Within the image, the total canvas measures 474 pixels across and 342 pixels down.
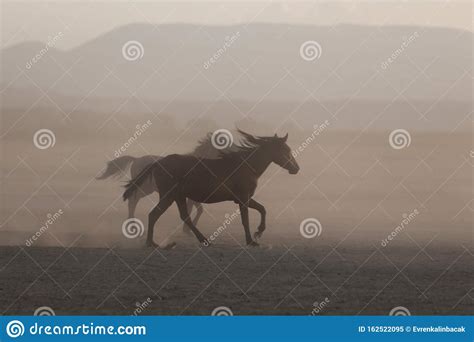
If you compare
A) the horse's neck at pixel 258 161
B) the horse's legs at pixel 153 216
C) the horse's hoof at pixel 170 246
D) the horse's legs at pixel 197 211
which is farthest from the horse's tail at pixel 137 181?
the horse's neck at pixel 258 161

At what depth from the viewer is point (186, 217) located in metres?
10.9

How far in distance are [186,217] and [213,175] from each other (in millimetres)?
663

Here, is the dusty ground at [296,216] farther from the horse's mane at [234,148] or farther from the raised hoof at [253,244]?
the horse's mane at [234,148]

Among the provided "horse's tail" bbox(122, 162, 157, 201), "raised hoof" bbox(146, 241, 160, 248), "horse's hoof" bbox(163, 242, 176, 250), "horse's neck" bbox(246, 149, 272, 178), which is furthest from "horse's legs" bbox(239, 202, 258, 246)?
"horse's tail" bbox(122, 162, 157, 201)

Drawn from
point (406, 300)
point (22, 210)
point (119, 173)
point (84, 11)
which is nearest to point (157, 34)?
Answer: point (84, 11)

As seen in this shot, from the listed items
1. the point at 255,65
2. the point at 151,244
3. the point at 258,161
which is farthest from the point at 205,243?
the point at 255,65

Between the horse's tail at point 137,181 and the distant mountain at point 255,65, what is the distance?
909 mm

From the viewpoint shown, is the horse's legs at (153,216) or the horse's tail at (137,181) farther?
the horse's tail at (137,181)

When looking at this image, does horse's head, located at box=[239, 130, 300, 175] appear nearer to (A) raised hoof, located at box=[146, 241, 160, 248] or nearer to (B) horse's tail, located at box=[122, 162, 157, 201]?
(B) horse's tail, located at box=[122, 162, 157, 201]

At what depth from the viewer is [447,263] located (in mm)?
10523

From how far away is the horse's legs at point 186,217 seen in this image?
1077 centimetres

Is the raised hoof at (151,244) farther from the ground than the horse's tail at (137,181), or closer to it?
closer to it

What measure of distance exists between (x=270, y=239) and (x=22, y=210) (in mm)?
3263

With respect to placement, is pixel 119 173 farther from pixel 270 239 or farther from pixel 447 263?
pixel 447 263
